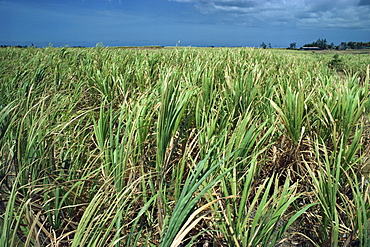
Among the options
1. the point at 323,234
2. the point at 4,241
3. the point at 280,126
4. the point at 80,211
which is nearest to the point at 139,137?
the point at 80,211

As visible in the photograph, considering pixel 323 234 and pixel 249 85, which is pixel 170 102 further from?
pixel 249 85

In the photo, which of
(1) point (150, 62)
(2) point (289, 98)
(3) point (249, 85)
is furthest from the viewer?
(1) point (150, 62)

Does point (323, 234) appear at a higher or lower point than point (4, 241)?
lower

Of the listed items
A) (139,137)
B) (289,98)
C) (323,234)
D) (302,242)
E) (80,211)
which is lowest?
(302,242)

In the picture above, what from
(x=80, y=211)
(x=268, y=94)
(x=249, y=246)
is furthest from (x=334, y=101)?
(x=80, y=211)

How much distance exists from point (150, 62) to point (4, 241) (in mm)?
4185

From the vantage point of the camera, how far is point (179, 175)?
1572 mm

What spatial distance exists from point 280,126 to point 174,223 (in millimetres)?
1811

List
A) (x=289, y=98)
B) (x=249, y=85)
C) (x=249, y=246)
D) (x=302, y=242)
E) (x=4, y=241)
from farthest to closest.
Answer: (x=249, y=85), (x=289, y=98), (x=302, y=242), (x=249, y=246), (x=4, y=241)

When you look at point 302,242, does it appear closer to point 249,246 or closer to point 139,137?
point 249,246

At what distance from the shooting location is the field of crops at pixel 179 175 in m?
1.28

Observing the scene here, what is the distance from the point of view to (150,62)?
495cm

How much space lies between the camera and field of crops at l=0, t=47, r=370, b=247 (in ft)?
4.20

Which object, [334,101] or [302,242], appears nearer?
[302,242]
